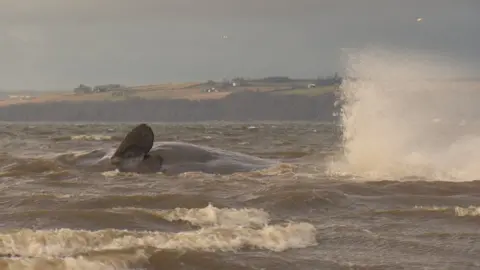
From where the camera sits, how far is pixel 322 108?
174500mm

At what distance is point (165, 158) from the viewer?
60.0 feet

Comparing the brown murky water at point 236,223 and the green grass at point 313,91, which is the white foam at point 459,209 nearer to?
the brown murky water at point 236,223

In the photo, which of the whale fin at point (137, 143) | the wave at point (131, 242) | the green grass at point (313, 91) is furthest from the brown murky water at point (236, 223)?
the green grass at point (313, 91)

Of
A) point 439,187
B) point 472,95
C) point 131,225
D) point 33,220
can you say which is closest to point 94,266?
point 131,225

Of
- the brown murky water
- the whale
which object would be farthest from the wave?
the whale

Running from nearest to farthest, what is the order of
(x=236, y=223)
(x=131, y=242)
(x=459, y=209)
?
(x=131, y=242), (x=236, y=223), (x=459, y=209)

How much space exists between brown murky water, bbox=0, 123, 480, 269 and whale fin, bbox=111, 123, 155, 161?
1014 millimetres

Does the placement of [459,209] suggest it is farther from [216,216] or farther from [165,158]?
[165,158]

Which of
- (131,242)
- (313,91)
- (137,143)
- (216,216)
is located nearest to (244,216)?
(216,216)

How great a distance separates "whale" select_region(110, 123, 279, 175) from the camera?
17.2m

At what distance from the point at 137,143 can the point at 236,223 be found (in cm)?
743

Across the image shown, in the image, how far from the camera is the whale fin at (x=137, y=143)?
16.8 meters

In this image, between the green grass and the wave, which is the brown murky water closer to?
the wave

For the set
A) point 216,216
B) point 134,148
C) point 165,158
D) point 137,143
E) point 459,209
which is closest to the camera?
point 216,216
